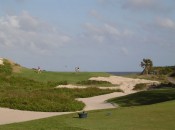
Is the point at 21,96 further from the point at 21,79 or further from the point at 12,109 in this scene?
the point at 21,79

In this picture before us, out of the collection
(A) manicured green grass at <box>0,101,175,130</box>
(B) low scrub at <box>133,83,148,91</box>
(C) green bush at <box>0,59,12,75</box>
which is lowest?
(A) manicured green grass at <box>0,101,175,130</box>

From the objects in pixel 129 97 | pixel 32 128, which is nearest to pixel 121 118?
pixel 32 128

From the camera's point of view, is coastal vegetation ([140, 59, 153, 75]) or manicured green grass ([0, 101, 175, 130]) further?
coastal vegetation ([140, 59, 153, 75])

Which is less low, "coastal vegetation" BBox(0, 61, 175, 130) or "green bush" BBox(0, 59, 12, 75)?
"green bush" BBox(0, 59, 12, 75)

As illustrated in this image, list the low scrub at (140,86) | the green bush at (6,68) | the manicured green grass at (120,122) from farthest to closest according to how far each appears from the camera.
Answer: the low scrub at (140,86) → the green bush at (6,68) → the manicured green grass at (120,122)

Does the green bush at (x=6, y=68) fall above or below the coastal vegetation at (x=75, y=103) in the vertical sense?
above

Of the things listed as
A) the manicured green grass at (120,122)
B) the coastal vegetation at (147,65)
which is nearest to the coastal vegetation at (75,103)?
the manicured green grass at (120,122)

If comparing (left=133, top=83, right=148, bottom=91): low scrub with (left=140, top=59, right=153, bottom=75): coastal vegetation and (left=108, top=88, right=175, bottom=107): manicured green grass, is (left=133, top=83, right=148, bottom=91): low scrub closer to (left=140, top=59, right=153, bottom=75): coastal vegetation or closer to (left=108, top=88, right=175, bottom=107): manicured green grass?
(left=108, top=88, right=175, bottom=107): manicured green grass

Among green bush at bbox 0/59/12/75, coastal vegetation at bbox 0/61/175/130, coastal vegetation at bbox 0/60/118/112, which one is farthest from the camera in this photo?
green bush at bbox 0/59/12/75

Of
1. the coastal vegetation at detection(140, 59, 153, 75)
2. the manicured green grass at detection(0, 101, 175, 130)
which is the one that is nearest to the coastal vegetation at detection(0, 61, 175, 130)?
the manicured green grass at detection(0, 101, 175, 130)

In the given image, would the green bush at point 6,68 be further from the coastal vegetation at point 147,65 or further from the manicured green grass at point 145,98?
the coastal vegetation at point 147,65

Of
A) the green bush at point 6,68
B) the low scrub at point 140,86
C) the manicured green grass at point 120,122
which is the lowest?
the manicured green grass at point 120,122

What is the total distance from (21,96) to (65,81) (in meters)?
18.0

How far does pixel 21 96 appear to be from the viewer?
1188 inches
